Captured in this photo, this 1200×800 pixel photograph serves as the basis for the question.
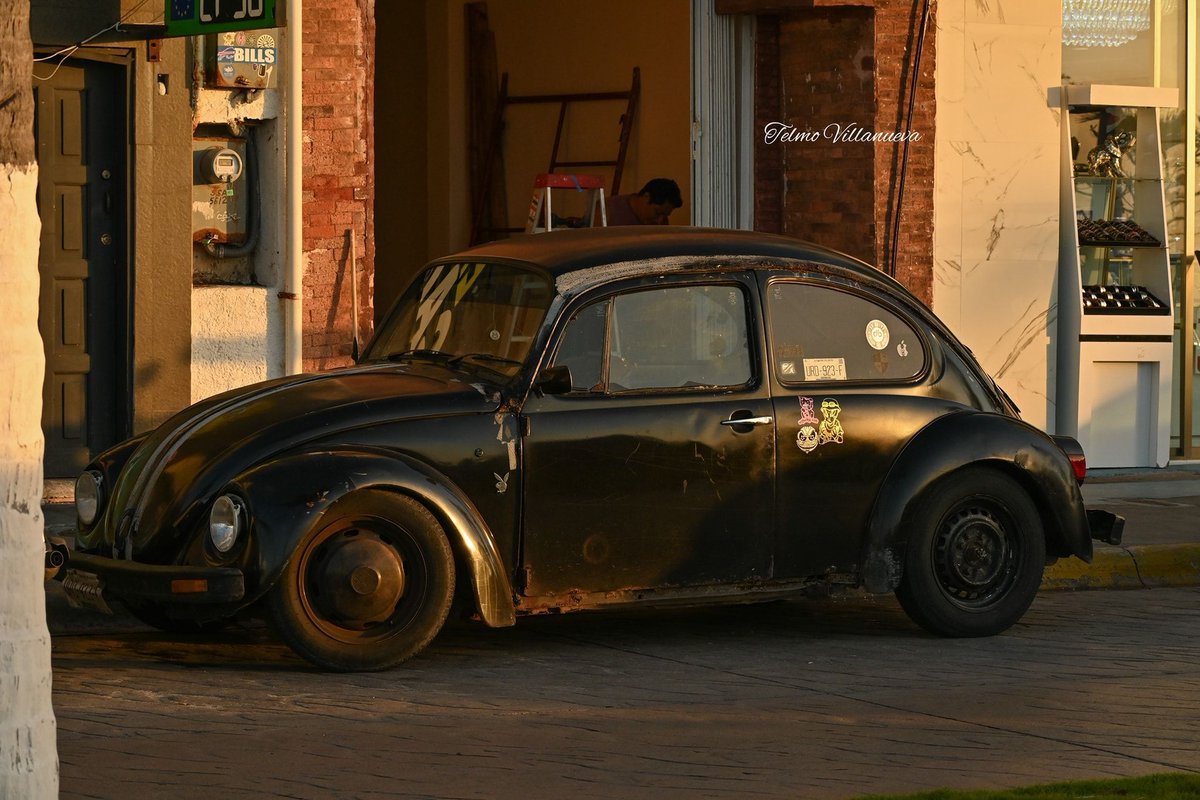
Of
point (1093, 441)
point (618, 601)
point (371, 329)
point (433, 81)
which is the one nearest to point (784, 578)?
point (618, 601)

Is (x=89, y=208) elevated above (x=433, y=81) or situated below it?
below

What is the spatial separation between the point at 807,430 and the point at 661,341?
0.74 m

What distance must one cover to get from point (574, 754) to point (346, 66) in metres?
6.86

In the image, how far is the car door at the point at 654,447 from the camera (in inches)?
298

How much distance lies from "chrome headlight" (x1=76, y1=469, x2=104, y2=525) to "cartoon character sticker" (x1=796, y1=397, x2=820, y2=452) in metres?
2.92

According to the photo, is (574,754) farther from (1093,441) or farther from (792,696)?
(1093,441)

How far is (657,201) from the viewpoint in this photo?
13109 millimetres

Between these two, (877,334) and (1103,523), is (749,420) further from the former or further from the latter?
(1103,523)

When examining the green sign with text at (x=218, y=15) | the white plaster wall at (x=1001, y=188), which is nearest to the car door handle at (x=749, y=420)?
the green sign with text at (x=218, y=15)

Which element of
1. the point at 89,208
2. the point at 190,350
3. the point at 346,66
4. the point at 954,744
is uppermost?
the point at 346,66

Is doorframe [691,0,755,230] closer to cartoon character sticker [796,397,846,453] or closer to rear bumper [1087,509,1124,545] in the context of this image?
rear bumper [1087,509,1124,545]

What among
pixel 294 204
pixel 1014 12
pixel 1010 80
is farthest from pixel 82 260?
pixel 1014 12

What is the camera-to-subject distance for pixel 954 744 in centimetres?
625

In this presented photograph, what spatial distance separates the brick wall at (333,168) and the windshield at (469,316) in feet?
10.9
